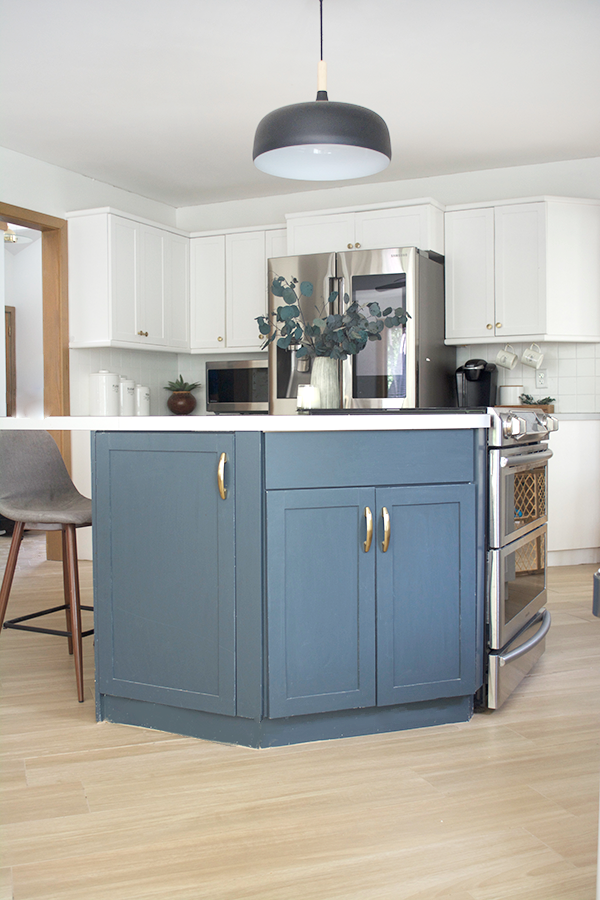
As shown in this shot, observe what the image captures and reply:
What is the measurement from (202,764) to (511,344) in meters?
3.76

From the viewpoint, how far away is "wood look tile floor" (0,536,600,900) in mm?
1479

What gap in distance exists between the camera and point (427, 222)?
186 inches

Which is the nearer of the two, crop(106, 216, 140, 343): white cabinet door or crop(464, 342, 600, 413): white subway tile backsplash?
crop(106, 216, 140, 343): white cabinet door

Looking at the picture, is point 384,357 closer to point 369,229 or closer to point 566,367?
point 369,229

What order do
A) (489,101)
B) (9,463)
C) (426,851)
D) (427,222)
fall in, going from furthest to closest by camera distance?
(427,222) → (489,101) → (9,463) → (426,851)

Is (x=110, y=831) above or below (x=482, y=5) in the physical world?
below

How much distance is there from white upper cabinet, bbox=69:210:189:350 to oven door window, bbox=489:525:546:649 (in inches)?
121

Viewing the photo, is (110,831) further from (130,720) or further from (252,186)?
(252,186)

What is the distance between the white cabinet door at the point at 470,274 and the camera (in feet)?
15.8

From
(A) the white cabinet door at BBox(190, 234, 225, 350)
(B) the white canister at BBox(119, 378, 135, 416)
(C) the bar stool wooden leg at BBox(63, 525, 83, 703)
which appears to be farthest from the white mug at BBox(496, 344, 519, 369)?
(C) the bar stool wooden leg at BBox(63, 525, 83, 703)

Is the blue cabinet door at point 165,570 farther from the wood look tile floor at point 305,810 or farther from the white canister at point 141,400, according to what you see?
the white canister at point 141,400

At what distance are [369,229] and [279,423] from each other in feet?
10.5

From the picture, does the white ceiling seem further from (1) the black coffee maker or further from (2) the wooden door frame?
(1) the black coffee maker

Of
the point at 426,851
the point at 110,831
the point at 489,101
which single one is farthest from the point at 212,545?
the point at 489,101
